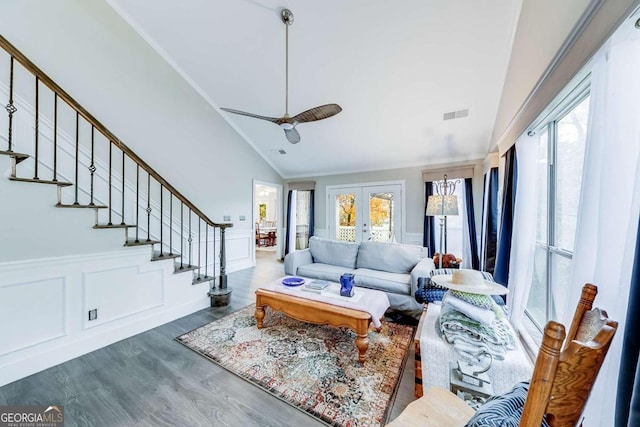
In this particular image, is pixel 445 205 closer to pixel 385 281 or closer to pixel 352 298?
pixel 385 281

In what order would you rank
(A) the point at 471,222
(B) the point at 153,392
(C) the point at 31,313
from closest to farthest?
(B) the point at 153,392
(C) the point at 31,313
(A) the point at 471,222

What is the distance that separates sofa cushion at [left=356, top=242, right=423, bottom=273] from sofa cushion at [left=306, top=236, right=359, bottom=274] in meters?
0.14

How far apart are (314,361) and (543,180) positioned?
2.78m

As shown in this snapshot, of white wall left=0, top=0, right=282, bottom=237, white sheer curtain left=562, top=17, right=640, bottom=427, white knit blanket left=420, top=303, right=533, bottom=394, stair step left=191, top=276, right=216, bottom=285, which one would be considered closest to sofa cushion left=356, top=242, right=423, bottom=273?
white knit blanket left=420, top=303, right=533, bottom=394

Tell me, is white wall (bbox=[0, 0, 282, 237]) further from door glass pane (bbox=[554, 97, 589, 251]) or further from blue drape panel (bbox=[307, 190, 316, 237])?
door glass pane (bbox=[554, 97, 589, 251])

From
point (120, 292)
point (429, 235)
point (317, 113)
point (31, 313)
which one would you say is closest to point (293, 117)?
point (317, 113)

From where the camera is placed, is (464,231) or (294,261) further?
(464,231)

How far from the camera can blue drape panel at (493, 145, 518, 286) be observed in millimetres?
2494

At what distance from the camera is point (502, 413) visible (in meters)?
0.67

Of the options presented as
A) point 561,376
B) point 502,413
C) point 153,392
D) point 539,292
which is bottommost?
point 153,392

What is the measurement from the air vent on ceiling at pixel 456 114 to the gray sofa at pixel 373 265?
206 cm

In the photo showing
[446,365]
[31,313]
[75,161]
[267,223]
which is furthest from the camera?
[267,223]

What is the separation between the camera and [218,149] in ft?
15.6

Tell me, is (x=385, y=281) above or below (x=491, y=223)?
below
